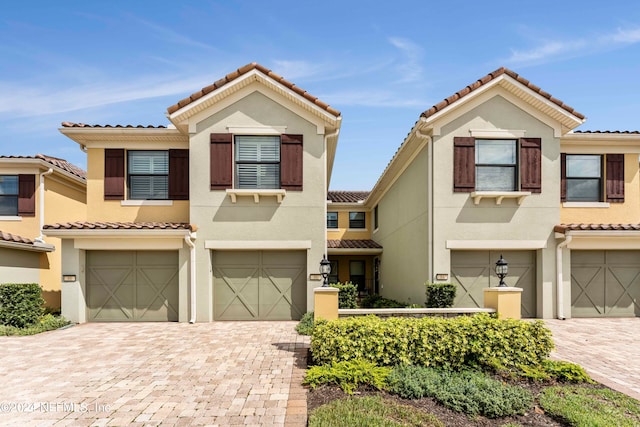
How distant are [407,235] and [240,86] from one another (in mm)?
8153

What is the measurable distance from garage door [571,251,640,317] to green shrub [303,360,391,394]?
31.5 feet

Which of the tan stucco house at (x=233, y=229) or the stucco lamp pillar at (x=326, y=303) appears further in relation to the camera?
the tan stucco house at (x=233, y=229)

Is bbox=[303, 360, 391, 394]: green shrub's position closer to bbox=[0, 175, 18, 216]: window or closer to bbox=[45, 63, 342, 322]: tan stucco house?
bbox=[45, 63, 342, 322]: tan stucco house

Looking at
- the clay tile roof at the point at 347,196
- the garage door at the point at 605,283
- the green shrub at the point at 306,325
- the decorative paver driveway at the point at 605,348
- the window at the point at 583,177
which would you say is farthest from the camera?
the clay tile roof at the point at 347,196

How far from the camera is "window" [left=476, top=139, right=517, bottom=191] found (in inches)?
472

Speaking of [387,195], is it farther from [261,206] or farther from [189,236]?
[189,236]

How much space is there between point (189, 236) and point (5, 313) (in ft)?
17.5

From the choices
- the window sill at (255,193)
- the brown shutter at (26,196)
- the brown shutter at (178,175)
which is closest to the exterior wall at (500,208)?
the window sill at (255,193)

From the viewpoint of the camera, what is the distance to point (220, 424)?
4715mm

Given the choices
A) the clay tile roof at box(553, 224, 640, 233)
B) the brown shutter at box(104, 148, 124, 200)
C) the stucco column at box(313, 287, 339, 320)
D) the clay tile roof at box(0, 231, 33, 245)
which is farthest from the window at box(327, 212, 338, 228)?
the stucco column at box(313, 287, 339, 320)

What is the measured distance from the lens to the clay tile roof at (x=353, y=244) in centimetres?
2053

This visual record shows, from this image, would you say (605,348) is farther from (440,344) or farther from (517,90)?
(517,90)

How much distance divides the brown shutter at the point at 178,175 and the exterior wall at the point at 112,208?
0.23 m

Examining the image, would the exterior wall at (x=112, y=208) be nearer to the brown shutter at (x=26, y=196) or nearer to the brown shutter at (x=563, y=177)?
the brown shutter at (x=26, y=196)
